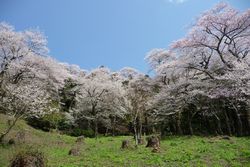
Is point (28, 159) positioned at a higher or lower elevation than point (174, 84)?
lower

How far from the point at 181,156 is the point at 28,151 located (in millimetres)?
7714

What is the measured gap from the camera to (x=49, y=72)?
3022 cm

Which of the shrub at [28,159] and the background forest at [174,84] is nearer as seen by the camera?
the shrub at [28,159]

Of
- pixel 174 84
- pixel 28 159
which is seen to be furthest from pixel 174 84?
pixel 28 159

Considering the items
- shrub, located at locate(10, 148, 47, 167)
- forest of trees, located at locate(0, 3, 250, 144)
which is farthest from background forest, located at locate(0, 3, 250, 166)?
shrub, located at locate(10, 148, 47, 167)

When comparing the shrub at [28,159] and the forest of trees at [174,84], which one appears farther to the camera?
the forest of trees at [174,84]

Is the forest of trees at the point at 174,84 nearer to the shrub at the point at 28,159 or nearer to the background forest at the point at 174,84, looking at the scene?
the background forest at the point at 174,84

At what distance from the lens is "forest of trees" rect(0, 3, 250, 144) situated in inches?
882

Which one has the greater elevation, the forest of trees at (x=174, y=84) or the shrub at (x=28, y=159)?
the forest of trees at (x=174, y=84)

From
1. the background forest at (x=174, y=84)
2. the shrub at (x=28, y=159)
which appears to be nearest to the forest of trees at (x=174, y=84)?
the background forest at (x=174, y=84)

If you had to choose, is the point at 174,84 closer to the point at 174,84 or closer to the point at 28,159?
the point at 174,84

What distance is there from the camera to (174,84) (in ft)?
98.1

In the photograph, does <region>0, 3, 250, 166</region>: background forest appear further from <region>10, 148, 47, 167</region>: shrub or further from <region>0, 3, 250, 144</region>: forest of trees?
<region>10, 148, 47, 167</region>: shrub

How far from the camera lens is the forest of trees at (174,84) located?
882 inches
